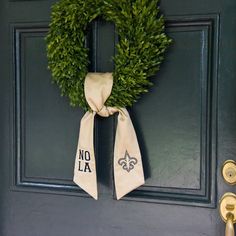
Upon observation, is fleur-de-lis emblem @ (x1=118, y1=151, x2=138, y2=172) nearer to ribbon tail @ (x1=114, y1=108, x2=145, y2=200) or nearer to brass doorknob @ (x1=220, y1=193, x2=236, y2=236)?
ribbon tail @ (x1=114, y1=108, x2=145, y2=200)

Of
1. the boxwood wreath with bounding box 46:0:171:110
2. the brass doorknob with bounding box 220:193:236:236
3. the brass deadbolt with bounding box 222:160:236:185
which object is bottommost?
the brass doorknob with bounding box 220:193:236:236

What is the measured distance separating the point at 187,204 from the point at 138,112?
0.33 m

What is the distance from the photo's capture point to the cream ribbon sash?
124 cm

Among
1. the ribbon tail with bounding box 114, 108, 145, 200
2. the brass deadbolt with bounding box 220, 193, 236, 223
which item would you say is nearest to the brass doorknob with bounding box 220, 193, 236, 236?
the brass deadbolt with bounding box 220, 193, 236, 223

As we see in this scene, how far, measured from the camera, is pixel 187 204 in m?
1.26

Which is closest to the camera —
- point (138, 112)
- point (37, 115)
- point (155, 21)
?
point (155, 21)

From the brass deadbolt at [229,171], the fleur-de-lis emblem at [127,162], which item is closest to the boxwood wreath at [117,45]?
the fleur-de-lis emblem at [127,162]

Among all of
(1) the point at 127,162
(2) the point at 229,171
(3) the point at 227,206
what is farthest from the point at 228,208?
(1) the point at 127,162

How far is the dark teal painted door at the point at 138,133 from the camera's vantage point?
4.04 feet

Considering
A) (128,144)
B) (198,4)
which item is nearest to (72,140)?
(128,144)

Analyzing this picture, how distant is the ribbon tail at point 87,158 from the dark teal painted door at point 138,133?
0.19ft

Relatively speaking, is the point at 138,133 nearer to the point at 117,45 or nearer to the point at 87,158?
the point at 87,158

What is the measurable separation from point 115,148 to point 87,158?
0.32ft

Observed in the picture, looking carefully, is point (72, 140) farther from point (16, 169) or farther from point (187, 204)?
point (187, 204)
